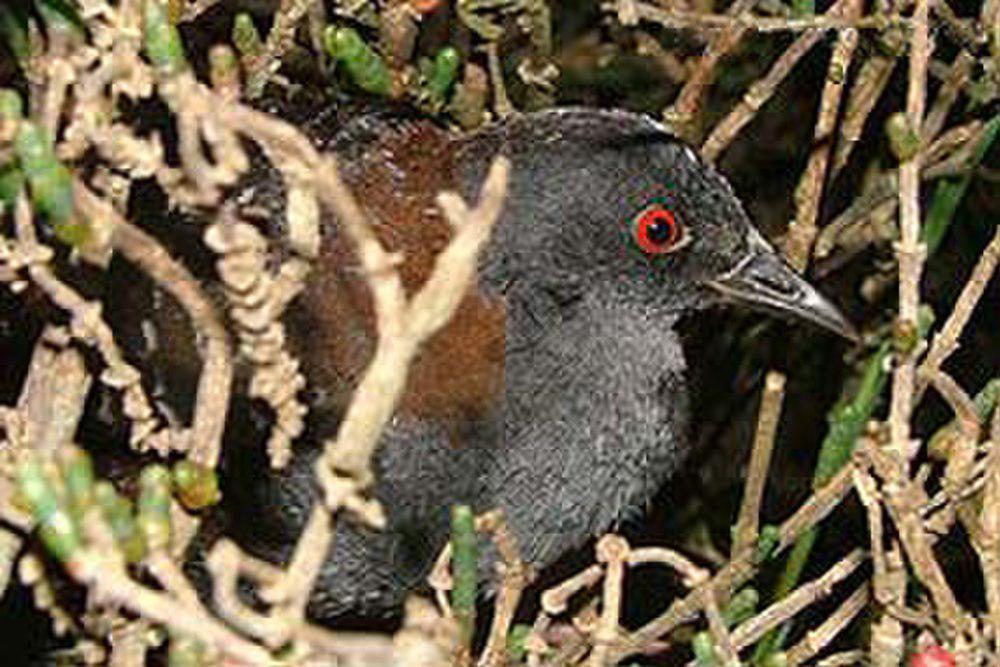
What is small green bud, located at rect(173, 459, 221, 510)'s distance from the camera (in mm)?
2193

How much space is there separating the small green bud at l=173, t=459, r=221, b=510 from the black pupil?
3.63ft

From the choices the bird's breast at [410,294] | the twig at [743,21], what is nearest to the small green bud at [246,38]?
the bird's breast at [410,294]

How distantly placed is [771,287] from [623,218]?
263 millimetres

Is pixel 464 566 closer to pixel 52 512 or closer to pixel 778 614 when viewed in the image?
pixel 778 614

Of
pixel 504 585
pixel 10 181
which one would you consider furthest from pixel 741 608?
pixel 10 181

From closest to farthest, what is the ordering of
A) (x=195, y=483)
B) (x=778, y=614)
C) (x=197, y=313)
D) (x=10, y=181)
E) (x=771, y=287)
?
(x=197, y=313) → (x=195, y=483) → (x=10, y=181) → (x=778, y=614) → (x=771, y=287)

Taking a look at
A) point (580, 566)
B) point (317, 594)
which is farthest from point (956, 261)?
point (317, 594)

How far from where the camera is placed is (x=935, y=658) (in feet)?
8.42

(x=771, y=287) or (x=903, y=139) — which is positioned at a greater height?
(x=903, y=139)

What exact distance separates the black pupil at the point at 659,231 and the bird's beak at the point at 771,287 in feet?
0.38

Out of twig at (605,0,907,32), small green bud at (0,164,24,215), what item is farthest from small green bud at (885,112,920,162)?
small green bud at (0,164,24,215)

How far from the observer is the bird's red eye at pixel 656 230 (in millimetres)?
3174

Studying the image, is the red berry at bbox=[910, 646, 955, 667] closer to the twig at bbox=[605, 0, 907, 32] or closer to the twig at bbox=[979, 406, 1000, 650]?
the twig at bbox=[979, 406, 1000, 650]

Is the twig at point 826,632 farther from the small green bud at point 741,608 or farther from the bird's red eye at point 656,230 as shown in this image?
the bird's red eye at point 656,230
